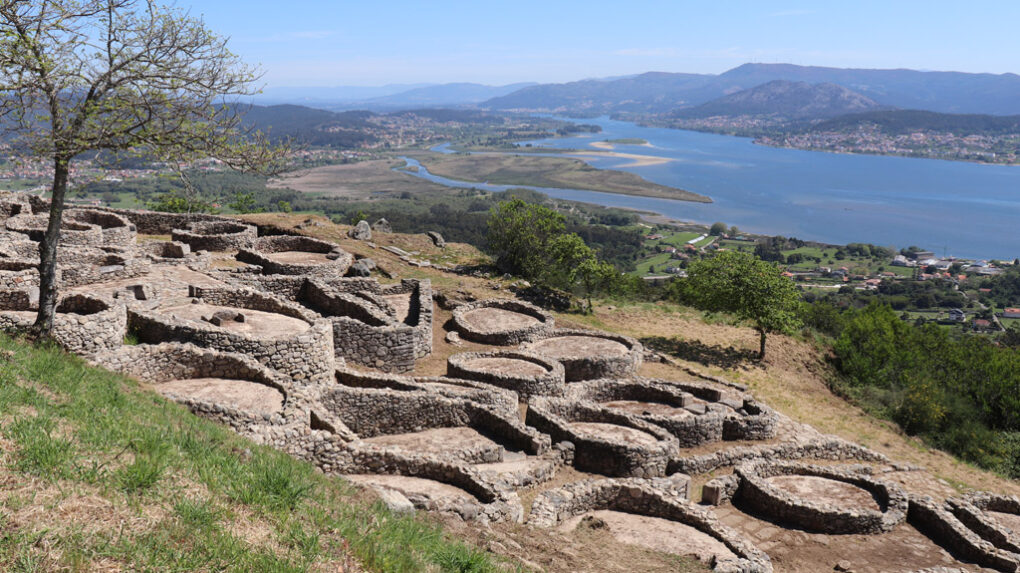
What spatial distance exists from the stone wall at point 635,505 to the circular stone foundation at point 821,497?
98.8 inches

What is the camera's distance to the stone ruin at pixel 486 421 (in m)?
12.1

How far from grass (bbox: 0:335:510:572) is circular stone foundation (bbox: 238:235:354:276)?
15.3m

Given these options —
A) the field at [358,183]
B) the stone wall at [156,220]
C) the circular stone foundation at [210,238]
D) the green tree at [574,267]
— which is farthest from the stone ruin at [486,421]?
the field at [358,183]

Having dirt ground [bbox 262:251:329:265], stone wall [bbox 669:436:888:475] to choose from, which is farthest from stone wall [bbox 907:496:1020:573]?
dirt ground [bbox 262:251:329:265]

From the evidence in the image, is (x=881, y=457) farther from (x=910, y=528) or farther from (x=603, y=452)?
(x=603, y=452)

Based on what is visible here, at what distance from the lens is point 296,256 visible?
27.8 metres

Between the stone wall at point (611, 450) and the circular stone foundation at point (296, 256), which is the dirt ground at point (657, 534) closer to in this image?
the stone wall at point (611, 450)

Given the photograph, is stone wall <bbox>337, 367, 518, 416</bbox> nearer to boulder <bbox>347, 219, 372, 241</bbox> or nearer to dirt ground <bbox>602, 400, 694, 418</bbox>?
dirt ground <bbox>602, 400, 694, 418</bbox>

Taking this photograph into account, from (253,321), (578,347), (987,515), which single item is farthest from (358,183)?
(987,515)

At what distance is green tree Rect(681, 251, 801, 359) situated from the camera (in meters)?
29.8

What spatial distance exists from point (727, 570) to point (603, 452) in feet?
15.7

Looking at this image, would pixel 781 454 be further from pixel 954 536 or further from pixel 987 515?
pixel 987 515

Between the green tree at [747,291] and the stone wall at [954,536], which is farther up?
the green tree at [747,291]

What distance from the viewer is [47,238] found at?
11.7 metres
